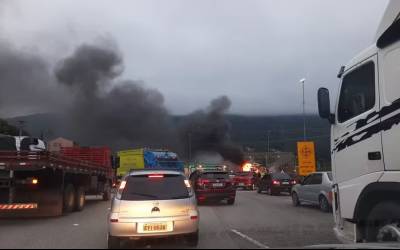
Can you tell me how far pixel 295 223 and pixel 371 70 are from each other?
280 inches

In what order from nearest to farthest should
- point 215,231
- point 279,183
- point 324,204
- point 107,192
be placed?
1. point 215,231
2. point 324,204
3. point 107,192
4. point 279,183

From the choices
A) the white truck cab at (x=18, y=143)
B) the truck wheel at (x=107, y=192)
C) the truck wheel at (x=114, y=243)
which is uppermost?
the white truck cab at (x=18, y=143)

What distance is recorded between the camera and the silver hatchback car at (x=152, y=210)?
859cm

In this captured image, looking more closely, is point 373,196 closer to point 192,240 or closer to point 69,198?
point 192,240

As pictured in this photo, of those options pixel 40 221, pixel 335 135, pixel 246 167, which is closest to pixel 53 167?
pixel 40 221

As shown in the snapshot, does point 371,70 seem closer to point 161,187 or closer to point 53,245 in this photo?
point 161,187

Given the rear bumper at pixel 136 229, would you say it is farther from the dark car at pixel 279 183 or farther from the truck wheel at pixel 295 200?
the dark car at pixel 279 183

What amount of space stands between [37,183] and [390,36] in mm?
10875

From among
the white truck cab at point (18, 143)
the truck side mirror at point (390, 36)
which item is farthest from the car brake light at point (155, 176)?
the white truck cab at point (18, 143)

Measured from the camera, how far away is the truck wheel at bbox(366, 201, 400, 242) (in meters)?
6.61

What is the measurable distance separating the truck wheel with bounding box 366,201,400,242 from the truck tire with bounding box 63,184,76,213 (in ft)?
35.1

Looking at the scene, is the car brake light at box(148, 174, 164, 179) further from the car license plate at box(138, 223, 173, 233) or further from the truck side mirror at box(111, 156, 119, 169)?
the truck side mirror at box(111, 156, 119, 169)

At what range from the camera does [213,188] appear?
818 inches

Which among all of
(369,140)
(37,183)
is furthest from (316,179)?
(369,140)
